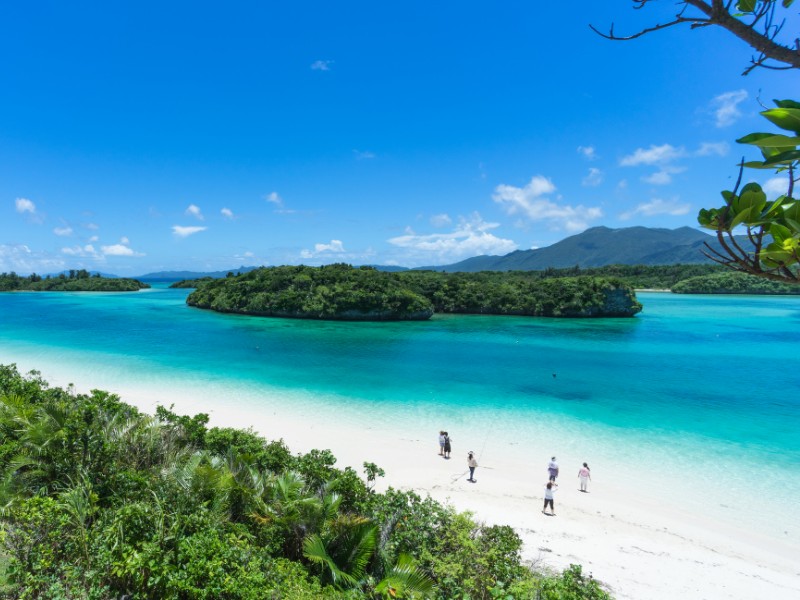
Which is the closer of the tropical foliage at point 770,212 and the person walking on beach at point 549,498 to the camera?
the tropical foliage at point 770,212

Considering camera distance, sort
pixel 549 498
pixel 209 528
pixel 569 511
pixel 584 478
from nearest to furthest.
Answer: pixel 209 528 → pixel 549 498 → pixel 569 511 → pixel 584 478

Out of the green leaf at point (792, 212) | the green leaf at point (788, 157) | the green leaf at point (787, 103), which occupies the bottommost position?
the green leaf at point (792, 212)

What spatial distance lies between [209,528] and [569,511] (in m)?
10.4

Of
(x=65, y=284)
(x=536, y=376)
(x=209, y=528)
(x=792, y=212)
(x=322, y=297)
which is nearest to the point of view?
(x=792, y=212)

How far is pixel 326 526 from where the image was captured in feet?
23.8

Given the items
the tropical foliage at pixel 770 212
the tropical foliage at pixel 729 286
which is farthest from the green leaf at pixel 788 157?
the tropical foliage at pixel 729 286

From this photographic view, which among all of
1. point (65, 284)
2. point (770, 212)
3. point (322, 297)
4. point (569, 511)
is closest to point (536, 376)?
point (569, 511)

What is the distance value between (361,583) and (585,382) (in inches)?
991

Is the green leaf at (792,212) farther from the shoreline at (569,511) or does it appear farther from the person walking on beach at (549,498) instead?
the person walking on beach at (549,498)

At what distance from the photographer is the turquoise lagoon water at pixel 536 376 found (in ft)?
54.2

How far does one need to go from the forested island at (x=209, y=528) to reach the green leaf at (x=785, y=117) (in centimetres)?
581

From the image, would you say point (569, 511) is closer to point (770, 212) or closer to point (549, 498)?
point (549, 498)

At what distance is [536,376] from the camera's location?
28734 millimetres

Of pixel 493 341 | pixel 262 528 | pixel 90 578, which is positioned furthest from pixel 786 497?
pixel 493 341
